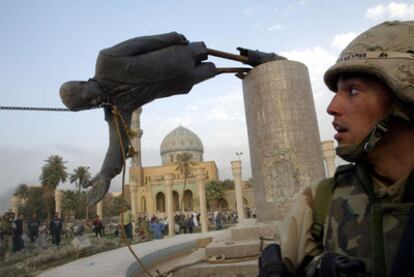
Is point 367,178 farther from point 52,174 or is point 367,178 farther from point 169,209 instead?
point 52,174

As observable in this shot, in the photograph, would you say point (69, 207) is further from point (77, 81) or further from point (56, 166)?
point (77, 81)

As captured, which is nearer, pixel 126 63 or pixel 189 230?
pixel 126 63

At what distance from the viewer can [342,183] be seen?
56.9 inches

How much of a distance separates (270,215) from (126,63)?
11.7ft

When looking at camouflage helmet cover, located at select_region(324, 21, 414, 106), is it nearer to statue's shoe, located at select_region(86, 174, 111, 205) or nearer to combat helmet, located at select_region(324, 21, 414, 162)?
combat helmet, located at select_region(324, 21, 414, 162)

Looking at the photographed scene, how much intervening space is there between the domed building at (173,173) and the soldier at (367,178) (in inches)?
2042

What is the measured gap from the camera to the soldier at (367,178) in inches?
46.2

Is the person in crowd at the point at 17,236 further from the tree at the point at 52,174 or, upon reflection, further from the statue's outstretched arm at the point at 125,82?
the tree at the point at 52,174

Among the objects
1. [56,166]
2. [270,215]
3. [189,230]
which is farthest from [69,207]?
[270,215]

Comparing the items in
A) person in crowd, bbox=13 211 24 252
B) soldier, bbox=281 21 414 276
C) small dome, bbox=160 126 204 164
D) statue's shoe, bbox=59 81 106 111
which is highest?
small dome, bbox=160 126 204 164

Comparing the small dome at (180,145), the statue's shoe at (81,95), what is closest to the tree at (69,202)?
the small dome at (180,145)

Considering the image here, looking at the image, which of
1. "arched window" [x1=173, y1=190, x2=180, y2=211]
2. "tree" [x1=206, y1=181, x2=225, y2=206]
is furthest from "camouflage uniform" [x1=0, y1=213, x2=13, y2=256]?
"arched window" [x1=173, y1=190, x2=180, y2=211]

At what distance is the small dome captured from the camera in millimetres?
59219

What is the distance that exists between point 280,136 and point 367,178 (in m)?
4.65
